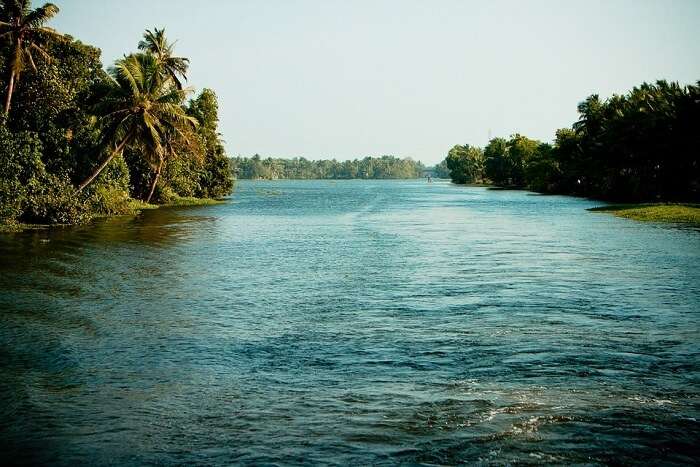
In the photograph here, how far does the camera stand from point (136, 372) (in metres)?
11.3

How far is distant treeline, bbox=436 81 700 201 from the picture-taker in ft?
209

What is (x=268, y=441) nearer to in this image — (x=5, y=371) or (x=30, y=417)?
(x=30, y=417)

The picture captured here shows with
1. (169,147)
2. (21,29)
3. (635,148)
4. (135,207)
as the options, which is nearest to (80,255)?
(21,29)

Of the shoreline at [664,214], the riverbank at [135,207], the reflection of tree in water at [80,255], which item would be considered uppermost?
the shoreline at [664,214]

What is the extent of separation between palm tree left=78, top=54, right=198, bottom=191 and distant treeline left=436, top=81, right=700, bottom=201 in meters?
49.4

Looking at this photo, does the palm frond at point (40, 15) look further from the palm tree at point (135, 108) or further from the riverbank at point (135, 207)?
the riverbank at point (135, 207)

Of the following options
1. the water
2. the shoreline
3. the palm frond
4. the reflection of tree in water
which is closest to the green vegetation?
the palm frond

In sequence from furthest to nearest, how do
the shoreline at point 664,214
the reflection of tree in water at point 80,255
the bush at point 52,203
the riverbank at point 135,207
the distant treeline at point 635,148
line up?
the distant treeline at point 635,148
the shoreline at point 664,214
the bush at point 52,203
the riverbank at point 135,207
the reflection of tree in water at point 80,255

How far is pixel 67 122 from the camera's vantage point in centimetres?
4512

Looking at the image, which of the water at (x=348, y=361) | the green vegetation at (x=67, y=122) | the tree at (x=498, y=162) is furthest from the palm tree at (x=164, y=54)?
the tree at (x=498, y=162)

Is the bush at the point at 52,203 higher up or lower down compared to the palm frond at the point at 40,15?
lower down

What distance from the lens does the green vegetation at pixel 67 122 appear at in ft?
122

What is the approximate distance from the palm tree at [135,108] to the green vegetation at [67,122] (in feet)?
0.25

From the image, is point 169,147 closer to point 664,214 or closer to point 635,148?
point 664,214
